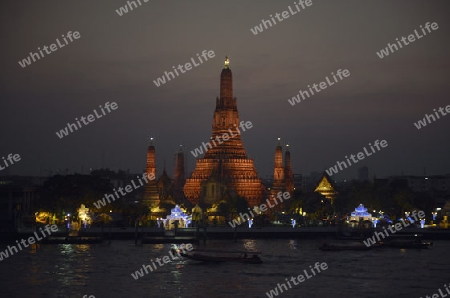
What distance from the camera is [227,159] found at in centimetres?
12662

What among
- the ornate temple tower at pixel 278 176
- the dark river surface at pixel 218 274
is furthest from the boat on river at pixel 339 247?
the ornate temple tower at pixel 278 176

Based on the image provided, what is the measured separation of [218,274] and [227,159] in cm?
5855

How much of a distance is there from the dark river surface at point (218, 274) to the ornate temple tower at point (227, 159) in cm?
3787

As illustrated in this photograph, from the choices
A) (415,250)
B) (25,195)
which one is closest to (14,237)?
(25,195)

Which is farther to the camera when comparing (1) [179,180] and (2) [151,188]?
(1) [179,180]

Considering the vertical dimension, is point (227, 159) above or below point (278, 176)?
above

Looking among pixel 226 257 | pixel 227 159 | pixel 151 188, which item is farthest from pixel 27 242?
pixel 227 159

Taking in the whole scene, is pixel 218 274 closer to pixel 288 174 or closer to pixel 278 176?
pixel 278 176

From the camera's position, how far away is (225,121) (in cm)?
12781

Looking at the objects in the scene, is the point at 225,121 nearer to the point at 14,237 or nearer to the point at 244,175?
the point at 244,175

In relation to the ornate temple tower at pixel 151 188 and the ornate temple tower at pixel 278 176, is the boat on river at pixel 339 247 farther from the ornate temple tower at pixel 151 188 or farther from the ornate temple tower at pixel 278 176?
the ornate temple tower at pixel 151 188

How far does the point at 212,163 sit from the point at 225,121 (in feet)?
21.4

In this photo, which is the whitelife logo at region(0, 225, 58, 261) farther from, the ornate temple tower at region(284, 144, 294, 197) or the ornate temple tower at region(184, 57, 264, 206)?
the ornate temple tower at region(284, 144, 294, 197)

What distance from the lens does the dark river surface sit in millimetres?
59938
